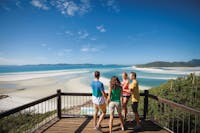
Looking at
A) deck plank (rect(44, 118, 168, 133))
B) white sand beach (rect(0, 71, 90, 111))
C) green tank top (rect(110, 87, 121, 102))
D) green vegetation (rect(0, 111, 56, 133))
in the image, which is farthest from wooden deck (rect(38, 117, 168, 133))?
white sand beach (rect(0, 71, 90, 111))

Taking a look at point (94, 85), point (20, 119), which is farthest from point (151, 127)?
point (20, 119)

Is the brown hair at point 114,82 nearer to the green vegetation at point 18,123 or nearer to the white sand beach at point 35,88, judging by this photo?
the green vegetation at point 18,123

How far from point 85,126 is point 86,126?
34mm

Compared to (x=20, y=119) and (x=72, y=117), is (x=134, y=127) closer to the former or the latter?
(x=72, y=117)

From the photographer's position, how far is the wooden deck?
5176 millimetres

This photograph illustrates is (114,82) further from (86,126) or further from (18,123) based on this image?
(18,123)

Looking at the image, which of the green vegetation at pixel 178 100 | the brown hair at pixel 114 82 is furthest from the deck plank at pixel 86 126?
the green vegetation at pixel 178 100

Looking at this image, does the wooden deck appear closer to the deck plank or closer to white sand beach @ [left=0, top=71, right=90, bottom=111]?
the deck plank

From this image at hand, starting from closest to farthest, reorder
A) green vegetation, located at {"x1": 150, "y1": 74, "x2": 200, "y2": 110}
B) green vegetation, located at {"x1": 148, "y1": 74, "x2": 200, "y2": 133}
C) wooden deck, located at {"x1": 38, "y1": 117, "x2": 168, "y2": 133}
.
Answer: wooden deck, located at {"x1": 38, "y1": 117, "x2": 168, "y2": 133} < green vegetation, located at {"x1": 148, "y1": 74, "x2": 200, "y2": 133} < green vegetation, located at {"x1": 150, "y1": 74, "x2": 200, "y2": 110}

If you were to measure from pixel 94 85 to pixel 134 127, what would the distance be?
6.70 feet

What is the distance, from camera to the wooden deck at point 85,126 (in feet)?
17.0

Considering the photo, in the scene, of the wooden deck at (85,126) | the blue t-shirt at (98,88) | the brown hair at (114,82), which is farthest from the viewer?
the wooden deck at (85,126)

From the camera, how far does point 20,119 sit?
1120cm

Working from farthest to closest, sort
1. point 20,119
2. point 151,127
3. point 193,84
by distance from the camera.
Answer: point 20,119, point 193,84, point 151,127
